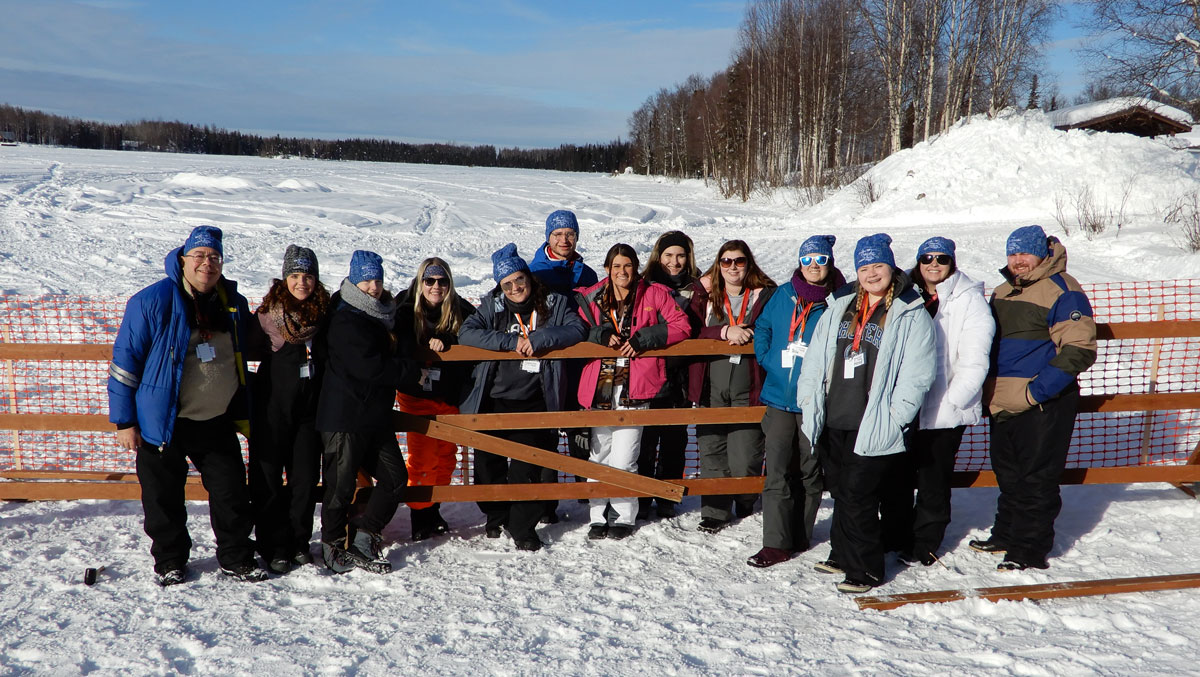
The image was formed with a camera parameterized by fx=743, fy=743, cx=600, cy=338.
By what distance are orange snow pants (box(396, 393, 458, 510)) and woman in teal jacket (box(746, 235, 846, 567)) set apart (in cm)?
194

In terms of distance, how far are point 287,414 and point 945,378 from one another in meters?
3.55

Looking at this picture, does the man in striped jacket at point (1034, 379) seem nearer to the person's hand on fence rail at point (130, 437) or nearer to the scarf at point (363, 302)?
the scarf at point (363, 302)

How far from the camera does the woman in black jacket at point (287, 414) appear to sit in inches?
157

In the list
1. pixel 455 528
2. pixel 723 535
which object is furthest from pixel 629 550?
pixel 455 528

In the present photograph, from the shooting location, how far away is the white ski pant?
15.1ft

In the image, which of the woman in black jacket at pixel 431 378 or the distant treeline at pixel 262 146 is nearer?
the woman in black jacket at pixel 431 378

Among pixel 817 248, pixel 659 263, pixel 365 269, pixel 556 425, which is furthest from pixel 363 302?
pixel 817 248

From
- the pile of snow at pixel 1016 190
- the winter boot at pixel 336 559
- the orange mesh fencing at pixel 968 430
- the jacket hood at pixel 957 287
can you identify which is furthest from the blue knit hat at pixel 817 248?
the pile of snow at pixel 1016 190

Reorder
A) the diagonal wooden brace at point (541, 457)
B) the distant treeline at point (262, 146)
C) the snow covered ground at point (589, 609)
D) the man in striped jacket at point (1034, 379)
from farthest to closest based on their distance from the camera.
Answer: the distant treeline at point (262, 146), the diagonal wooden brace at point (541, 457), the man in striped jacket at point (1034, 379), the snow covered ground at point (589, 609)

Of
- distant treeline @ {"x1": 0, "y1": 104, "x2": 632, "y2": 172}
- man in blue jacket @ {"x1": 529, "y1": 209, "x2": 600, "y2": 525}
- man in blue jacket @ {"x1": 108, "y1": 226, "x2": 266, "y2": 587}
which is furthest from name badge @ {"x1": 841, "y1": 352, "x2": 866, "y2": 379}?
distant treeline @ {"x1": 0, "y1": 104, "x2": 632, "y2": 172}

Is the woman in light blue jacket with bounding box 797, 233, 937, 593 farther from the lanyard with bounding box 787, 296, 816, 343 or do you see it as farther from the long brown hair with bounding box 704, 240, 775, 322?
the long brown hair with bounding box 704, 240, 775, 322

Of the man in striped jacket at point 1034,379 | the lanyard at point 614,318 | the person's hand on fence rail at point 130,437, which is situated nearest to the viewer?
the person's hand on fence rail at point 130,437

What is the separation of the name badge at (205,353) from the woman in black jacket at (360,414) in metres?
0.54

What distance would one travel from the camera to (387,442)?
4215 mm
